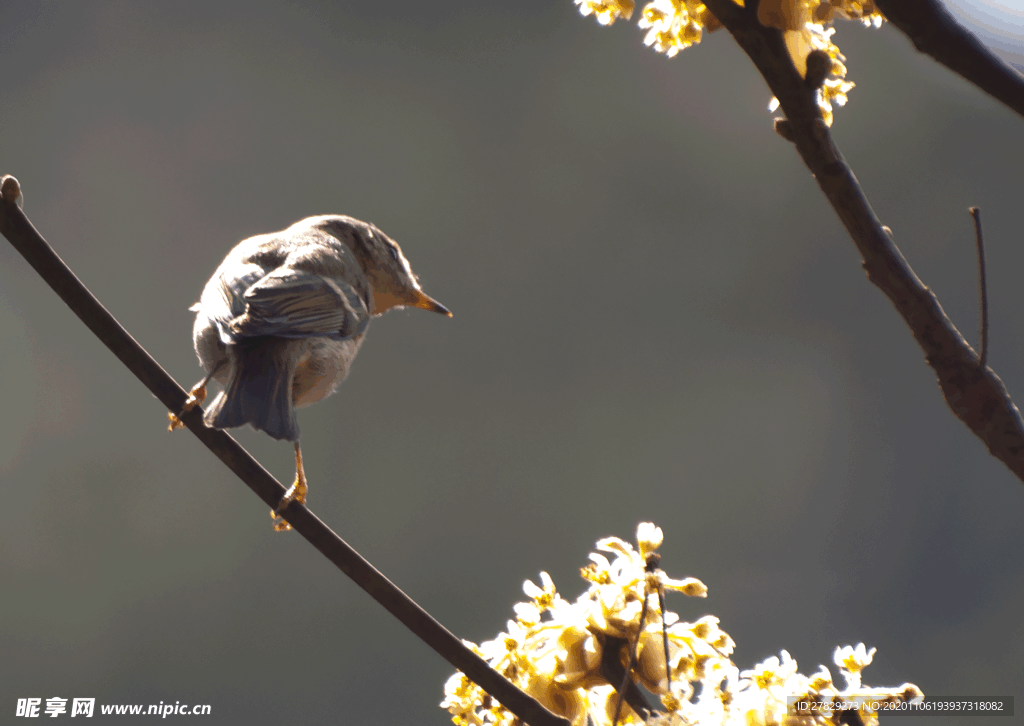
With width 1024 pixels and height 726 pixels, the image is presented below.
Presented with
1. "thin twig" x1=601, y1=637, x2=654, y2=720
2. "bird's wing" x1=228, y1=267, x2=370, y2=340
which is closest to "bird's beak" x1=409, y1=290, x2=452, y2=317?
"bird's wing" x1=228, y1=267, x2=370, y2=340

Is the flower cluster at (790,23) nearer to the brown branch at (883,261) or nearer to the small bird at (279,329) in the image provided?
the brown branch at (883,261)

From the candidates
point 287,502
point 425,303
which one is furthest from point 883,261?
point 425,303

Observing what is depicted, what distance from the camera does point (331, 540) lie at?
68cm

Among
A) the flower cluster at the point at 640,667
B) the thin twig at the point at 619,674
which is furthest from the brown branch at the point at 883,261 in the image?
the thin twig at the point at 619,674

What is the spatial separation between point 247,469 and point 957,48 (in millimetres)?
735

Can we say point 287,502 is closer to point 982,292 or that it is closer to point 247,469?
point 247,469

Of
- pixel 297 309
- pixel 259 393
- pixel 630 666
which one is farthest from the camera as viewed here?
pixel 297 309

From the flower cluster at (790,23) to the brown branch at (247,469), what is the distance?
566 millimetres

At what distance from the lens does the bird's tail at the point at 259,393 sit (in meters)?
0.81

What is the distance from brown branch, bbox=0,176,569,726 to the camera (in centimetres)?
61

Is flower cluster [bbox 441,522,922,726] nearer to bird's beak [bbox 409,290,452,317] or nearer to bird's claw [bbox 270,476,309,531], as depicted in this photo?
bird's claw [bbox 270,476,309,531]

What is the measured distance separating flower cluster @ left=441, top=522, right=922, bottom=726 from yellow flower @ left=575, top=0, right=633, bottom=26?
20.9 inches

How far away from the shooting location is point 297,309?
3.37 feet

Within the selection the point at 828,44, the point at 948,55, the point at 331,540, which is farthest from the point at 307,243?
the point at 948,55
